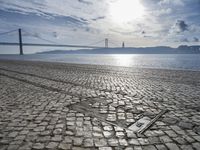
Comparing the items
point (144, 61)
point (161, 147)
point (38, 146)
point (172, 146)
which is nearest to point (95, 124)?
point (38, 146)

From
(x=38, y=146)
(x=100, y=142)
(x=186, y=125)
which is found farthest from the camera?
(x=186, y=125)

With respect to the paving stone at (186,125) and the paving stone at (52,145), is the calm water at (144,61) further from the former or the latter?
the paving stone at (52,145)

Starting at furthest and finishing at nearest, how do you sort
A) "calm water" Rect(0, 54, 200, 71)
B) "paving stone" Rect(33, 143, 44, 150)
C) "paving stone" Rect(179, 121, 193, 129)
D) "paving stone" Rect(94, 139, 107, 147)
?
1. "calm water" Rect(0, 54, 200, 71)
2. "paving stone" Rect(179, 121, 193, 129)
3. "paving stone" Rect(94, 139, 107, 147)
4. "paving stone" Rect(33, 143, 44, 150)

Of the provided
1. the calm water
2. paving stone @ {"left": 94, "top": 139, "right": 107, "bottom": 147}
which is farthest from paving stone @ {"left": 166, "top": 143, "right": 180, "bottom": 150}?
the calm water

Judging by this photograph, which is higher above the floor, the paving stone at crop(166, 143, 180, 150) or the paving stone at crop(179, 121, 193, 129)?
the paving stone at crop(179, 121, 193, 129)

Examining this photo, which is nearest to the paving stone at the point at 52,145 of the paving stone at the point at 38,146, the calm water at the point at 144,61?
the paving stone at the point at 38,146

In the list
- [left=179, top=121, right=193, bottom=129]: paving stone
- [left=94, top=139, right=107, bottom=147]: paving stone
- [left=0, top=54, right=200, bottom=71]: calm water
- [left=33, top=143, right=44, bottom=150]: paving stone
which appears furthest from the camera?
[left=0, top=54, right=200, bottom=71]: calm water

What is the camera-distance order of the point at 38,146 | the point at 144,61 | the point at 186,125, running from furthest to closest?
the point at 144,61 → the point at 186,125 → the point at 38,146

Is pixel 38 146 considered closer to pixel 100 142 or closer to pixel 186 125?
pixel 100 142

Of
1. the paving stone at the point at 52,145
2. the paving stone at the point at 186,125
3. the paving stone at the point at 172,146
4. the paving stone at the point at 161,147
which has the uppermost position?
the paving stone at the point at 186,125

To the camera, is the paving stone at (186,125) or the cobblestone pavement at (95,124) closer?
the cobblestone pavement at (95,124)

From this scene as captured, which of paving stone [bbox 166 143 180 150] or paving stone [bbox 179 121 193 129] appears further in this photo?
paving stone [bbox 179 121 193 129]

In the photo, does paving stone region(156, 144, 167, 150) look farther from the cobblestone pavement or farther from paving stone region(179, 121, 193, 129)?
paving stone region(179, 121, 193, 129)

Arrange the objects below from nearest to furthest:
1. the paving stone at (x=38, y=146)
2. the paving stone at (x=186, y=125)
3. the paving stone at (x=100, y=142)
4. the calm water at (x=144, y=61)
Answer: the paving stone at (x=38, y=146) → the paving stone at (x=100, y=142) → the paving stone at (x=186, y=125) → the calm water at (x=144, y=61)
